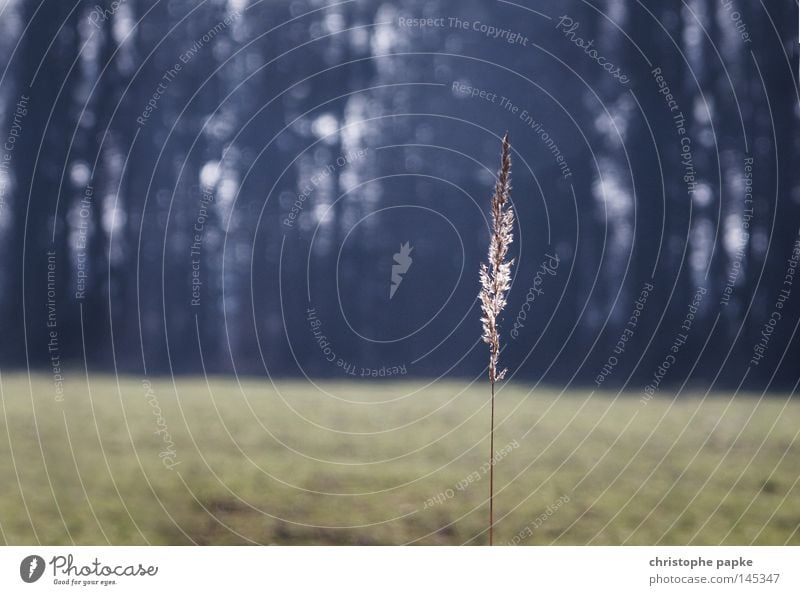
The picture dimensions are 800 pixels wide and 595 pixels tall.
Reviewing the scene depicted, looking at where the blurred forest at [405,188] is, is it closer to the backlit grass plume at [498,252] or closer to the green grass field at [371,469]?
the green grass field at [371,469]

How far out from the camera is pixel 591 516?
4340mm

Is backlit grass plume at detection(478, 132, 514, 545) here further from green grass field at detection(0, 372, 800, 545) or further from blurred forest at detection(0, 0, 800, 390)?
blurred forest at detection(0, 0, 800, 390)

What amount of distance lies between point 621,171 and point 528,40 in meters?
1.54

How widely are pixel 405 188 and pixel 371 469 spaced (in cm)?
373

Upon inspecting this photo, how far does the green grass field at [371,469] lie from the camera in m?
4.14

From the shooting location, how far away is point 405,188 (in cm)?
789

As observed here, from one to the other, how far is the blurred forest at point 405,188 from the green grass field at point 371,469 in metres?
0.54

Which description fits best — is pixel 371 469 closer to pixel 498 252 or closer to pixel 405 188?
pixel 498 252

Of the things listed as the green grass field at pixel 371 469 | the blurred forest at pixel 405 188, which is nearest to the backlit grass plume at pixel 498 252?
the green grass field at pixel 371 469

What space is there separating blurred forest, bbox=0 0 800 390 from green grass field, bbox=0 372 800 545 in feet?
1.78

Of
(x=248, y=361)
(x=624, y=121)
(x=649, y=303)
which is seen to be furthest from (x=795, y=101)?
(x=248, y=361)

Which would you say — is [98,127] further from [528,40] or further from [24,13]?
[528,40]

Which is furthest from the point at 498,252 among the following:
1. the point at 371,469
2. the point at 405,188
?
the point at 405,188

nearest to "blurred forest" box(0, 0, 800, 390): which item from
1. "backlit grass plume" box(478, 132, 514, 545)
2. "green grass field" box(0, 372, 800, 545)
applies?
"green grass field" box(0, 372, 800, 545)
